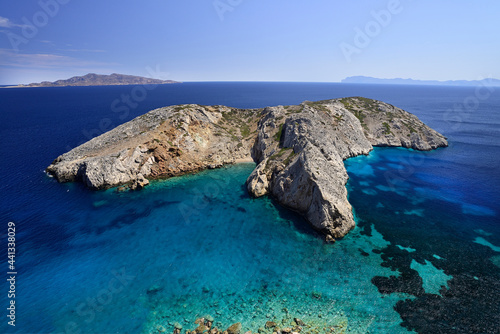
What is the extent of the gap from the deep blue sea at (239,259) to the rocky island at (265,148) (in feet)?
13.6

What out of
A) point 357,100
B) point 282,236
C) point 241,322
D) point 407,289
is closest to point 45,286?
point 241,322

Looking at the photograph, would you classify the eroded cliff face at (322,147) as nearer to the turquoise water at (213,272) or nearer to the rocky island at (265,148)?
the rocky island at (265,148)

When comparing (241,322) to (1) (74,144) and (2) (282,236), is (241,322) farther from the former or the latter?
(1) (74,144)

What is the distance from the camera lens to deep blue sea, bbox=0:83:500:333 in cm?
2438

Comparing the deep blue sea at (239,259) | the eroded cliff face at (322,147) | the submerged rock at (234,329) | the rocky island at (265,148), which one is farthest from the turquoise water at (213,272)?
the rocky island at (265,148)

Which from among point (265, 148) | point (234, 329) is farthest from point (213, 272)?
point (265, 148)

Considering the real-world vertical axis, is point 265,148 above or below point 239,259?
above

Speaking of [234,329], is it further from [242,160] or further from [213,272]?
[242,160]

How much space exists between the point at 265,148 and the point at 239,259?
40308 mm

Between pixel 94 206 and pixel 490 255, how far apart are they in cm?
6936

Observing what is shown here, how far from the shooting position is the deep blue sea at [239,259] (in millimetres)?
24375

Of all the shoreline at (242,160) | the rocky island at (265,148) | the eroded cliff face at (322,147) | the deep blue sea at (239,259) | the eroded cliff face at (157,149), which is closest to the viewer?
the deep blue sea at (239,259)

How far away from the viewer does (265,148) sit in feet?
220

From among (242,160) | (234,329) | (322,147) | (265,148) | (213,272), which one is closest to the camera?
(234,329)
